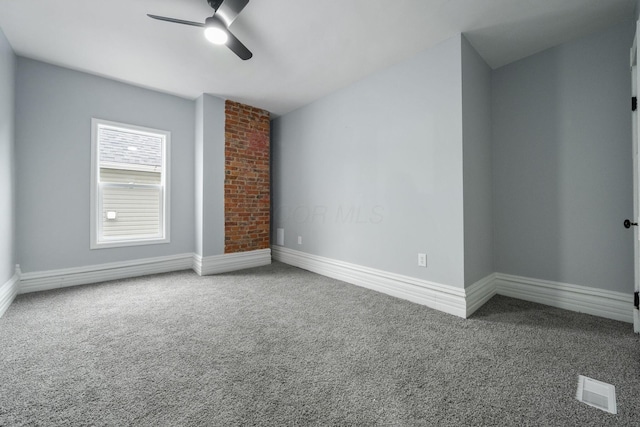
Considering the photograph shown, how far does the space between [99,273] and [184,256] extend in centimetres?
99

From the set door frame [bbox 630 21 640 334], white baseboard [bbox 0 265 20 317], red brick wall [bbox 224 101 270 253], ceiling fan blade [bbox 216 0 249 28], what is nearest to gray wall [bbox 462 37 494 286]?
door frame [bbox 630 21 640 334]

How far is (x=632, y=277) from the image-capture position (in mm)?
2209

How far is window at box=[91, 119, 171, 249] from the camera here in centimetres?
336

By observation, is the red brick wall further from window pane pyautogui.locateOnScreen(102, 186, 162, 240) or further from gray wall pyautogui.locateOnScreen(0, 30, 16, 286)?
gray wall pyautogui.locateOnScreen(0, 30, 16, 286)

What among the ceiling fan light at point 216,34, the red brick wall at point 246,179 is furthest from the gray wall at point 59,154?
the ceiling fan light at point 216,34

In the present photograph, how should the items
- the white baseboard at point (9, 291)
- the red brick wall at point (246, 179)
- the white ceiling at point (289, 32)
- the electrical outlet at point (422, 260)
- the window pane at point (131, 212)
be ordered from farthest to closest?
the red brick wall at point (246, 179) → the window pane at point (131, 212) → the electrical outlet at point (422, 260) → the white baseboard at point (9, 291) → the white ceiling at point (289, 32)

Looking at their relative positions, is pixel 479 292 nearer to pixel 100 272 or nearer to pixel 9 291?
pixel 100 272

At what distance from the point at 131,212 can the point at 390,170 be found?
11.3ft

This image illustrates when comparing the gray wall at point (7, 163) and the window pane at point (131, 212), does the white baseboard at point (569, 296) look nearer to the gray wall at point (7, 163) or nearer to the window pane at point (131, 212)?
the window pane at point (131, 212)

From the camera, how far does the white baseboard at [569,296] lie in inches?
88.0

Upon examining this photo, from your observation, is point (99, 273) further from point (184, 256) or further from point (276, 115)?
point (276, 115)

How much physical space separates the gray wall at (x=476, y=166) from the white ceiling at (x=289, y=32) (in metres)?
0.25

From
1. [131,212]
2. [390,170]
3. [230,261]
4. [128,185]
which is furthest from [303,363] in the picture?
[128,185]

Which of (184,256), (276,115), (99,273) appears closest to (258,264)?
(184,256)
